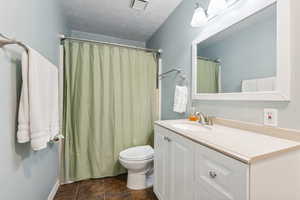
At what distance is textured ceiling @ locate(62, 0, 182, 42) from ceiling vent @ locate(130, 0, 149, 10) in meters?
0.06

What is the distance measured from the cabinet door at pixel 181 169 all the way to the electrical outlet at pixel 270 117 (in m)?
0.52

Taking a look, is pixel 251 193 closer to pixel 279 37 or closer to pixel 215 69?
pixel 279 37

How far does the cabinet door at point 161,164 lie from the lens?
1.22 m

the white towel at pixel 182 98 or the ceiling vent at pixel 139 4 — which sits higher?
the ceiling vent at pixel 139 4

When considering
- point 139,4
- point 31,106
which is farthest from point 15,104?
point 139,4

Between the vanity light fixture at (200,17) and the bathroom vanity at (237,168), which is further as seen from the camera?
the vanity light fixture at (200,17)

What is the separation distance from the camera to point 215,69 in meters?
1.34

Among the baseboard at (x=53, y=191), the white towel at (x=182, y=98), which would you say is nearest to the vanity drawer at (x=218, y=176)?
the white towel at (x=182, y=98)

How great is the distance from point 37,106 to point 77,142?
113 cm

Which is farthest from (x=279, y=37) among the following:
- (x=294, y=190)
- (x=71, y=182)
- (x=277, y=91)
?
(x=71, y=182)

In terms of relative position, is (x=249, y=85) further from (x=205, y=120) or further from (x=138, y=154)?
(x=138, y=154)

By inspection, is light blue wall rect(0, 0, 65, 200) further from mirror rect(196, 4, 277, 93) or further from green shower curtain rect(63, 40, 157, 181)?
mirror rect(196, 4, 277, 93)

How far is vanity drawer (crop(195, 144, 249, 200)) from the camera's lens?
23.1 inches

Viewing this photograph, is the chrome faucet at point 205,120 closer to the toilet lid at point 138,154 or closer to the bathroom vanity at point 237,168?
the bathroom vanity at point 237,168
